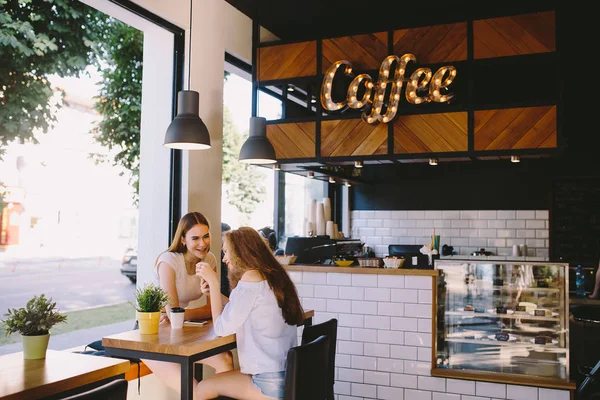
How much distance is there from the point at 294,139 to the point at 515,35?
6.86ft

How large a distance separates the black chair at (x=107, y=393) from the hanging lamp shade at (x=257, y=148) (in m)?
2.73

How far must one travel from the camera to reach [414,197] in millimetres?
8336

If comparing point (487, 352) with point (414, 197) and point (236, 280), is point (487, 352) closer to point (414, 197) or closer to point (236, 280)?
point (236, 280)

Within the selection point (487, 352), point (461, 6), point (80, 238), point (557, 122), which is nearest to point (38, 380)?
point (80, 238)

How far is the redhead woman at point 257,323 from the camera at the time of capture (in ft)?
9.74

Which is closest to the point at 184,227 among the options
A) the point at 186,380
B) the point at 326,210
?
the point at 186,380

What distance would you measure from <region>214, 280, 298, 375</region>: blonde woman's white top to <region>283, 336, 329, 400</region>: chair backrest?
0.23m

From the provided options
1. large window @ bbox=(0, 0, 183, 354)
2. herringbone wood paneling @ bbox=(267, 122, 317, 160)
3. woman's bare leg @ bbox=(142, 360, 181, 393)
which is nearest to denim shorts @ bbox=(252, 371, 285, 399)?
woman's bare leg @ bbox=(142, 360, 181, 393)

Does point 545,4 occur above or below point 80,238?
above

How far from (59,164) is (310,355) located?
2.07 m

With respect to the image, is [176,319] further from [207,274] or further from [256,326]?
[256,326]

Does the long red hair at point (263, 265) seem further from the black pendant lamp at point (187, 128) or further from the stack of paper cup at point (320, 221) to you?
the stack of paper cup at point (320, 221)

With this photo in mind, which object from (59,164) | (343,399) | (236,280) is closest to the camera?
(236,280)

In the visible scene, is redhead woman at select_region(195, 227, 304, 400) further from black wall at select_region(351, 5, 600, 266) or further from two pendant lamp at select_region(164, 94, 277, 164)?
black wall at select_region(351, 5, 600, 266)
